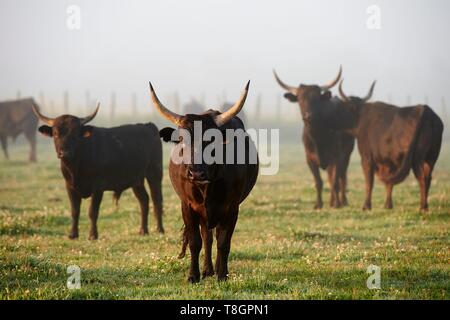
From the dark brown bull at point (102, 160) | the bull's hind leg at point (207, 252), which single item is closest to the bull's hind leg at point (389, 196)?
the dark brown bull at point (102, 160)

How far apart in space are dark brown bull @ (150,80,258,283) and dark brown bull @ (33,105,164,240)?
5.53 metres

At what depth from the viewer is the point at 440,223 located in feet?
49.9

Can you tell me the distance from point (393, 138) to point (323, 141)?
2.56 metres

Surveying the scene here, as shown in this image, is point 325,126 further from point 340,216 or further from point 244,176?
point 244,176

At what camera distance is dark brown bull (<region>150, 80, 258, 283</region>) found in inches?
340

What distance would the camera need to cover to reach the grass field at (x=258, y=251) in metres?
8.37

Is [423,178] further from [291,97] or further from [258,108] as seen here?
[258,108]

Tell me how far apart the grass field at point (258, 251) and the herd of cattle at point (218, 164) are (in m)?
0.68

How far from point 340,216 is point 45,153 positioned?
98.2 feet

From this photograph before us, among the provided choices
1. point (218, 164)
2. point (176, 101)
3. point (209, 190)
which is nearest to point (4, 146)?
point (209, 190)

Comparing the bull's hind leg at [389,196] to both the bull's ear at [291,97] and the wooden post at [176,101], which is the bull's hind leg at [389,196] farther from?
the wooden post at [176,101]

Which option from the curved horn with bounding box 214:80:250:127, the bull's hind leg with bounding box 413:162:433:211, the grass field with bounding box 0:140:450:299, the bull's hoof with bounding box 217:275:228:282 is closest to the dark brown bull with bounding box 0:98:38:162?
the grass field with bounding box 0:140:450:299
